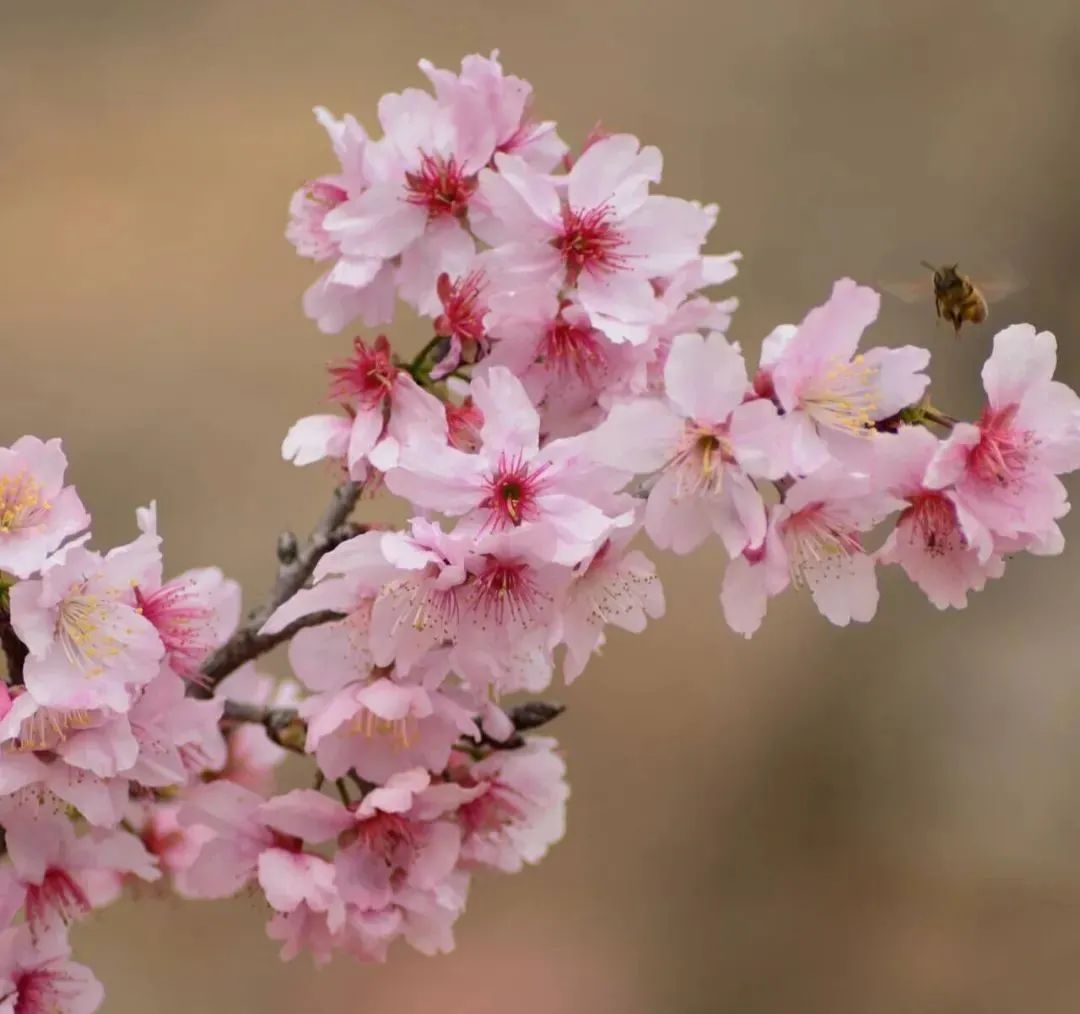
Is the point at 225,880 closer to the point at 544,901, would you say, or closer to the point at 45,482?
the point at 45,482

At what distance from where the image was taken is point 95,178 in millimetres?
1599

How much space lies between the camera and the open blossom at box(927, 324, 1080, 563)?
577 mm

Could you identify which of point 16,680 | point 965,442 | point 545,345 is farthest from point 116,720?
point 965,442

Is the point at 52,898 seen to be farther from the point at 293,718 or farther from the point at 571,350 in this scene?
the point at 571,350

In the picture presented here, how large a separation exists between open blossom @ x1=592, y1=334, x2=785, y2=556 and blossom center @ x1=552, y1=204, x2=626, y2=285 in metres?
0.11

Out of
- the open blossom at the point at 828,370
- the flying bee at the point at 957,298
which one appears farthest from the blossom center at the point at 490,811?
the flying bee at the point at 957,298

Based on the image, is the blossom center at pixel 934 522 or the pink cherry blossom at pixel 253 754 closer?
the blossom center at pixel 934 522

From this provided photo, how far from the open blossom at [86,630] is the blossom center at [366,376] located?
0.15 m

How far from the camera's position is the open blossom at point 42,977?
70 cm

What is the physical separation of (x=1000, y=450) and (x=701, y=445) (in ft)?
0.53

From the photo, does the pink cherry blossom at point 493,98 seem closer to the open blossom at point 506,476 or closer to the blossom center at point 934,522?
the open blossom at point 506,476

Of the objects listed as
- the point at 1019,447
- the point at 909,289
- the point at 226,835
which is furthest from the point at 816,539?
the point at 226,835

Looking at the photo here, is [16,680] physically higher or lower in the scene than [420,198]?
lower

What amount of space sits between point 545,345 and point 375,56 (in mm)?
1185
